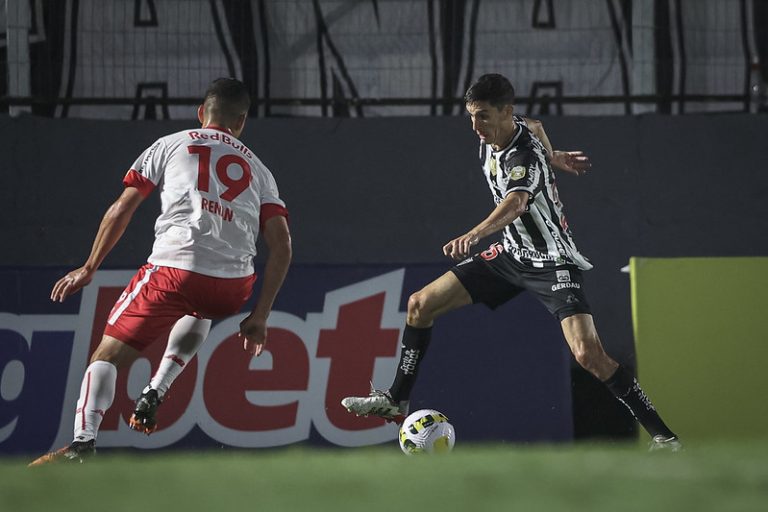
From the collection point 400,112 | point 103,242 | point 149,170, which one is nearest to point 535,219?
point 149,170

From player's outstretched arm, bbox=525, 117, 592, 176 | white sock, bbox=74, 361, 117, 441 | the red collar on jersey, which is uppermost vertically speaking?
the red collar on jersey

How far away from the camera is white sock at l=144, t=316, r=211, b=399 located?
465 cm

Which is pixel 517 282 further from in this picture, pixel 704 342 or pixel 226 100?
pixel 226 100

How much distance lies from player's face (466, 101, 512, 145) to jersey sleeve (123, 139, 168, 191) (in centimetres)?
151

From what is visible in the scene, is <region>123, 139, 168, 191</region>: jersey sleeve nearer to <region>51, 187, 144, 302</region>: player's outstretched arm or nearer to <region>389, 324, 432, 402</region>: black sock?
<region>51, 187, 144, 302</region>: player's outstretched arm

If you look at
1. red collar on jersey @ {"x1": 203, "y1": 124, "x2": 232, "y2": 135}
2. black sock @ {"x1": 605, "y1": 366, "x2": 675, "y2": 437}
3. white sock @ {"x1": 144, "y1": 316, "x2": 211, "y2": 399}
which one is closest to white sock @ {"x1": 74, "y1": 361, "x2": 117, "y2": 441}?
white sock @ {"x1": 144, "y1": 316, "x2": 211, "y2": 399}

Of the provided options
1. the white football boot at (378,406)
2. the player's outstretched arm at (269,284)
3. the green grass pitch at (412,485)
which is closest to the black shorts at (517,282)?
the white football boot at (378,406)

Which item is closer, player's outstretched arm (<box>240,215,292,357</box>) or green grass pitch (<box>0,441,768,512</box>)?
green grass pitch (<box>0,441,768,512</box>)

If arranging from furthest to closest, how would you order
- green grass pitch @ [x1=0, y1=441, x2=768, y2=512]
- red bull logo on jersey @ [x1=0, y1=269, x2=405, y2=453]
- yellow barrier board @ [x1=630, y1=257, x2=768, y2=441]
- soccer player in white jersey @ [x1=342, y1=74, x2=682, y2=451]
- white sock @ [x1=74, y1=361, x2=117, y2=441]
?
red bull logo on jersey @ [x1=0, y1=269, x2=405, y2=453] < yellow barrier board @ [x1=630, y1=257, x2=768, y2=441] < soccer player in white jersey @ [x1=342, y1=74, x2=682, y2=451] < white sock @ [x1=74, y1=361, x2=117, y2=441] < green grass pitch @ [x1=0, y1=441, x2=768, y2=512]

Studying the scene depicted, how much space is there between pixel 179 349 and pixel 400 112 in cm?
396

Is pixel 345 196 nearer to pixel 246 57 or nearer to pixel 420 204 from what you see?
pixel 420 204

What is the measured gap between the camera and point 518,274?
5434 millimetres

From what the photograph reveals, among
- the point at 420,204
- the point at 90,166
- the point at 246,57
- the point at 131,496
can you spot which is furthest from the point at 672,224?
the point at 131,496

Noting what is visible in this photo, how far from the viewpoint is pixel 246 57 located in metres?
8.21
